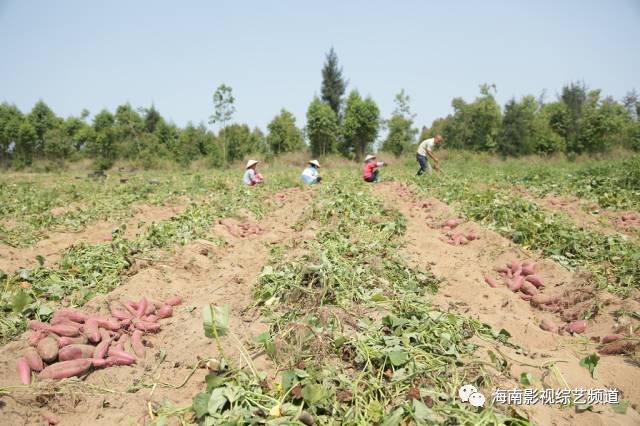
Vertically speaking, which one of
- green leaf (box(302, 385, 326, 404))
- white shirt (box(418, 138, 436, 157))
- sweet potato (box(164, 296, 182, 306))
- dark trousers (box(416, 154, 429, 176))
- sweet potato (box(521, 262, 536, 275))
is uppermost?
white shirt (box(418, 138, 436, 157))

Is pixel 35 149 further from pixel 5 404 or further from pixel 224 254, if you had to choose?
pixel 5 404

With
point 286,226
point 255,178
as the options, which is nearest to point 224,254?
point 286,226

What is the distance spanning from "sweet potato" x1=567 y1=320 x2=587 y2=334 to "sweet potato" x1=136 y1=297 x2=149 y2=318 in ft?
12.5

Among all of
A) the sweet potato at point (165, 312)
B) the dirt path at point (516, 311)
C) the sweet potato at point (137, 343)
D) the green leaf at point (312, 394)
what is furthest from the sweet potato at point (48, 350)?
the dirt path at point (516, 311)

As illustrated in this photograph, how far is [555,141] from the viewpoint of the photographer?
2952 centimetres

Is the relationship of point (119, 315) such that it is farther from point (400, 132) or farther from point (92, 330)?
point (400, 132)

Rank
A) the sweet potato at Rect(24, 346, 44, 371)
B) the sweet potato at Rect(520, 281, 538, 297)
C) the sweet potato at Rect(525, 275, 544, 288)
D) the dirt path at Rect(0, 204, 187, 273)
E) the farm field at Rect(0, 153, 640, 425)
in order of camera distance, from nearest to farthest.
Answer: the farm field at Rect(0, 153, 640, 425), the sweet potato at Rect(24, 346, 44, 371), the sweet potato at Rect(520, 281, 538, 297), the sweet potato at Rect(525, 275, 544, 288), the dirt path at Rect(0, 204, 187, 273)

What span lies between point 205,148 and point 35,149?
13271 millimetres

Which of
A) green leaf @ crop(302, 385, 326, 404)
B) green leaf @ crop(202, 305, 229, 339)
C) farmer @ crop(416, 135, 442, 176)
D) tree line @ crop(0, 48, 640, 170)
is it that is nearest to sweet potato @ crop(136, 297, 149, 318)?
green leaf @ crop(202, 305, 229, 339)

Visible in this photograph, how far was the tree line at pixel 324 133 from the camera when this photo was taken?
94.4ft

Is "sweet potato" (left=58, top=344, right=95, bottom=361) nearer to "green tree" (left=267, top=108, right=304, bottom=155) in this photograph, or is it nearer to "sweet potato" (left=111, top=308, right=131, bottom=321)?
"sweet potato" (left=111, top=308, right=131, bottom=321)

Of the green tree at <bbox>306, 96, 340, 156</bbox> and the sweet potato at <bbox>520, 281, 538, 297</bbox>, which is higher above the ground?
the green tree at <bbox>306, 96, 340, 156</bbox>

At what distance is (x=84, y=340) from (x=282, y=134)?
29.5m

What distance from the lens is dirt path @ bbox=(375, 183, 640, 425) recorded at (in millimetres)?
2427
